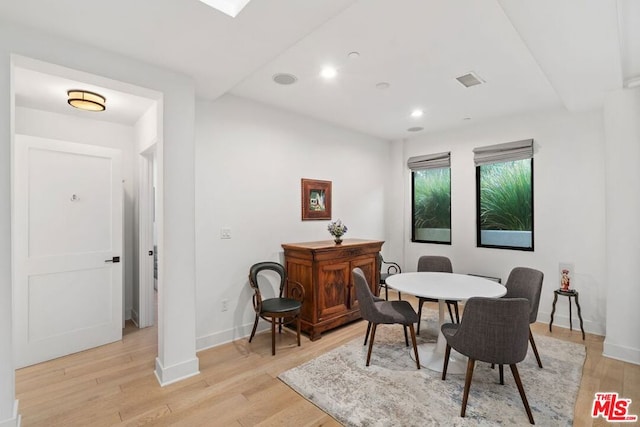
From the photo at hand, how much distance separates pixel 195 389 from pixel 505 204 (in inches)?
174

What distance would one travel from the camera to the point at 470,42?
93.0 inches

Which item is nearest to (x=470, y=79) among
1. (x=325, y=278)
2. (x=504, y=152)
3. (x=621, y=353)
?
(x=504, y=152)

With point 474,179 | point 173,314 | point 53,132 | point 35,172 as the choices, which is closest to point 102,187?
point 35,172

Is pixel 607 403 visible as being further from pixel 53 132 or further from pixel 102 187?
pixel 53 132

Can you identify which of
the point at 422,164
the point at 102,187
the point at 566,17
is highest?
the point at 566,17

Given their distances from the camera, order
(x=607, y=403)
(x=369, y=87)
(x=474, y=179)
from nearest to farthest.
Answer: (x=607, y=403), (x=369, y=87), (x=474, y=179)

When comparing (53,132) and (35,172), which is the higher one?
(53,132)

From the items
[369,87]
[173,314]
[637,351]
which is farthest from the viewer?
[369,87]

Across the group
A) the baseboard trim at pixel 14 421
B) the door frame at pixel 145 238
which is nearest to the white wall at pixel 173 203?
the baseboard trim at pixel 14 421

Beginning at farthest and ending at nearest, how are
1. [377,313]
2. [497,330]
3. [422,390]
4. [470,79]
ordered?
1. [470,79]
2. [377,313]
3. [422,390]
4. [497,330]

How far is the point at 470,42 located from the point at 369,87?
1071 mm

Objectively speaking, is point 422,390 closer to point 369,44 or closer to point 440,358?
point 440,358

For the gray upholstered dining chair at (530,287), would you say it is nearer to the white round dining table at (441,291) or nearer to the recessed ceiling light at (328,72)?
the white round dining table at (441,291)

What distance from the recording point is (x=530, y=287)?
2768 mm
